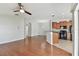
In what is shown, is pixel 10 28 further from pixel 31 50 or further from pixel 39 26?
pixel 39 26

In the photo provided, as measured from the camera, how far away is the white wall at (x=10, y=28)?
958 centimetres

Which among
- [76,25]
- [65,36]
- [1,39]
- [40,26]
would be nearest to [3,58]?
[76,25]

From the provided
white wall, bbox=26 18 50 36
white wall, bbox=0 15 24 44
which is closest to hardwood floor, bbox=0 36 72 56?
white wall, bbox=0 15 24 44

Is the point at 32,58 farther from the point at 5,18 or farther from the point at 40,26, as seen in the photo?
the point at 40,26

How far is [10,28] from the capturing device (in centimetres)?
1043

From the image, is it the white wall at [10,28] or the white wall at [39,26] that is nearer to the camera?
the white wall at [10,28]

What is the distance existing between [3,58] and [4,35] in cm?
875

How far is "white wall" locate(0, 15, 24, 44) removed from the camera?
9578mm

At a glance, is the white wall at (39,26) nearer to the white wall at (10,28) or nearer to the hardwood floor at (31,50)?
the white wall at (10,28)

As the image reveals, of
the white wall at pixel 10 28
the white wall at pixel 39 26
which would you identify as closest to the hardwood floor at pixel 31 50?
the white wall at pixel 10 28

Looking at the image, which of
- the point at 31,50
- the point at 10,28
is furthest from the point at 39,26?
the point at 31,50

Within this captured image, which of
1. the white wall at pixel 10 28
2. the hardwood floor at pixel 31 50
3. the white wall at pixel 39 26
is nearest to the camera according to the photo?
the hardwood floor at pixel 31 50

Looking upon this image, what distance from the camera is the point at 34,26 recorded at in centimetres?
1759

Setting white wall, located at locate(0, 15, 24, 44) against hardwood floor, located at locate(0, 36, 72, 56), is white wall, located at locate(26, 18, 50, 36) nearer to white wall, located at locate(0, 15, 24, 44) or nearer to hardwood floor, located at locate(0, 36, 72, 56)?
white wall, located at locate(0, 15, 24, 44)
